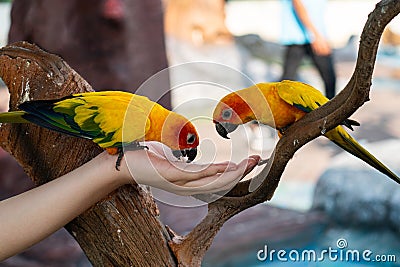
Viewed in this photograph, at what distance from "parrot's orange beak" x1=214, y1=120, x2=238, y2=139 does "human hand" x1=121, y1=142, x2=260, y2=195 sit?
0.20ft

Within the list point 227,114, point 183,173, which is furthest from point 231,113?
point 183,173

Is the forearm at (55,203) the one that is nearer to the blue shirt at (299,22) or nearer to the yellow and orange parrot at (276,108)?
the yellow and orange parrot at (276,108)

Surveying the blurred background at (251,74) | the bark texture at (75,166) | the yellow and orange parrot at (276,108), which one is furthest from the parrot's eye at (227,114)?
the blurred background at (251,74)

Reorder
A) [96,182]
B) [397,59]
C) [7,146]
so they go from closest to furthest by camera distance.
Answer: [96,182]
[7,146]
[397,59]

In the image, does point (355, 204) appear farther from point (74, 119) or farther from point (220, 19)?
point (74, 119)

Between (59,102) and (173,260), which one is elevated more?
(59,102)

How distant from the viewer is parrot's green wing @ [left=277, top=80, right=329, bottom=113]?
65 centimetres

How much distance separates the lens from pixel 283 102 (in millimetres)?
653

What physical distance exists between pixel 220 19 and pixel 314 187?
1.91 feet

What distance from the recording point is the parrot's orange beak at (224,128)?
1.87 feet

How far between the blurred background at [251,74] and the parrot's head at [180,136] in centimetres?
117

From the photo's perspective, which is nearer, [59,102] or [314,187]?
[59,102]

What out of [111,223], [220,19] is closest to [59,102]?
[111,223]

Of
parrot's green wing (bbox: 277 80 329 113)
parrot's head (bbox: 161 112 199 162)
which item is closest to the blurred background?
parrot's green wing (bbox: 277 80 329 113)
